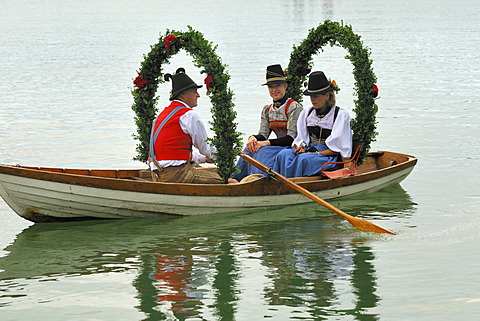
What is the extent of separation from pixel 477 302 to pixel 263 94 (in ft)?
55.8

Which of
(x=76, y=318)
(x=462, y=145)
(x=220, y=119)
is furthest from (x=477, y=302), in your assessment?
(x=462, y=145)

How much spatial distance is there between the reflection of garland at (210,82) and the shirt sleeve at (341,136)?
56.5 inches

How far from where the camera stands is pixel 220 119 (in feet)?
37.3

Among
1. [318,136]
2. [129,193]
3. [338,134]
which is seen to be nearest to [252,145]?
[318,136]

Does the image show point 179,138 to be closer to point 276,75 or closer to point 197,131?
point 197,131

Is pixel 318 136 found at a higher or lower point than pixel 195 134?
lower

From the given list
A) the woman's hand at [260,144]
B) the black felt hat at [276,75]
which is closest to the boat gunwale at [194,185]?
the woman's hand at [260,144]

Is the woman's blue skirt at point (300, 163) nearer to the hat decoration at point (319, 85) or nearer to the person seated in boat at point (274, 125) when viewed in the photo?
the person seated in boat at point (274, 125)

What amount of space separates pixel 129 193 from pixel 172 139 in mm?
858

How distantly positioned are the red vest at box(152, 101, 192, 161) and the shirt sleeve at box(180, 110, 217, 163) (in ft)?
0.21

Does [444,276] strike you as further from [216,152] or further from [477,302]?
[216,152]

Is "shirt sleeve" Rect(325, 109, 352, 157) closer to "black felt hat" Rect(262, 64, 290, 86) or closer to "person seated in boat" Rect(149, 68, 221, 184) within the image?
"black felt hat" Rect(262, 64, 290, 86)

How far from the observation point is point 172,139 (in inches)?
442

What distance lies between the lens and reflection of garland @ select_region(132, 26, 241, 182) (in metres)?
11.2
